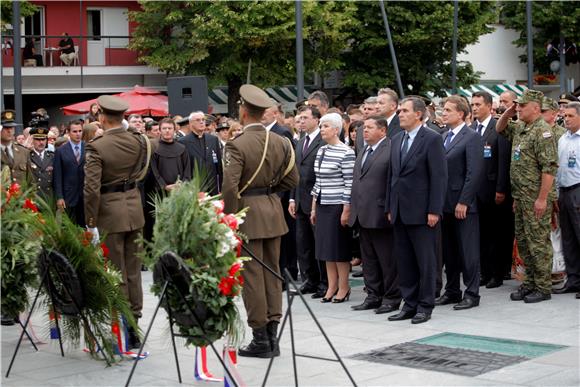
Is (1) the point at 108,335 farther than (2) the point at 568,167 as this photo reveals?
No

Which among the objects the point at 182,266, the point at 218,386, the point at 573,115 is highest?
the point at 573,115

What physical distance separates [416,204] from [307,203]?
2.10 metres

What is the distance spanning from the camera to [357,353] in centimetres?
893

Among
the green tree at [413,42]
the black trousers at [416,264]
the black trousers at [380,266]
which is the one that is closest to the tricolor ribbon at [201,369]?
the black trousers at [416,264]

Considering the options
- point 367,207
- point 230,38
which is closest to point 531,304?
point 367,207

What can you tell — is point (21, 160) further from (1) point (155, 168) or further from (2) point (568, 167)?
(2) point (568, 167)

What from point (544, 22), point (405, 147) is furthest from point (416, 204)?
point (544, 22)

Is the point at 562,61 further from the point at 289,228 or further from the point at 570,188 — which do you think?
the point at 570,188

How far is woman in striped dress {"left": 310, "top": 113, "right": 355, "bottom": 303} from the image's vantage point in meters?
11.4

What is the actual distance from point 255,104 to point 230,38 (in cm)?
2789

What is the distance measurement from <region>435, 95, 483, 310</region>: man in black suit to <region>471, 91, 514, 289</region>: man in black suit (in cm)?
68

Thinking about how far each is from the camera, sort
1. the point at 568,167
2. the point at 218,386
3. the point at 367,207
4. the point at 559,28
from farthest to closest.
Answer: the point at 559,28 → the point at 568,167 → the point at 367,207 → the point at 218,386

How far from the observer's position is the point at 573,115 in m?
11.7

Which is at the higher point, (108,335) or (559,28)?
(559,28)
